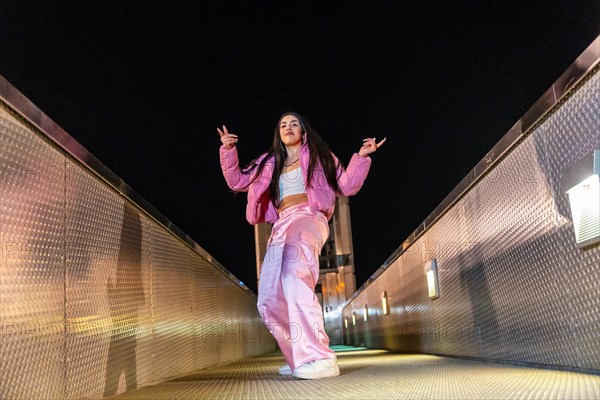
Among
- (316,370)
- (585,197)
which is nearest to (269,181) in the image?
(316,370)

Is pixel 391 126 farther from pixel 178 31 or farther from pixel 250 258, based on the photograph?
pixel 250 258

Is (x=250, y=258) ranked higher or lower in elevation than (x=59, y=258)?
higher

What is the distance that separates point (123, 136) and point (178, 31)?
3.97ft

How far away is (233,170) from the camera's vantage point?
321 centimetres

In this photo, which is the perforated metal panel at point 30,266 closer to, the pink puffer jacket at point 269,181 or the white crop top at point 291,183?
the pink puffer jacket at point 269,181

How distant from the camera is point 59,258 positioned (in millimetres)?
2004

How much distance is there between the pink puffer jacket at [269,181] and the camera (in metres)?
3.08

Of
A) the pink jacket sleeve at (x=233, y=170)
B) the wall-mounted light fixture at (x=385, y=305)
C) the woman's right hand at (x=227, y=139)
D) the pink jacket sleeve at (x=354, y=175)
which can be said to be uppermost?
the woman's right hand at (x=227, y=139)

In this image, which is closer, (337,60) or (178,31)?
(178,31)

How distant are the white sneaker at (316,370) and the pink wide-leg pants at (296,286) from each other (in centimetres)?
2

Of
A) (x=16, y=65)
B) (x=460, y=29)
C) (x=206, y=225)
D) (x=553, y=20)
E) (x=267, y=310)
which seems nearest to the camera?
(x=267, y=310)

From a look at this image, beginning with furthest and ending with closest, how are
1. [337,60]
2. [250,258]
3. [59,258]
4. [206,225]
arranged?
1. [250,258]
2. [206,225]
3. [337,60]
4. [59,258]

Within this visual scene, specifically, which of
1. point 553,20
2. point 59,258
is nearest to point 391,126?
point 553,20

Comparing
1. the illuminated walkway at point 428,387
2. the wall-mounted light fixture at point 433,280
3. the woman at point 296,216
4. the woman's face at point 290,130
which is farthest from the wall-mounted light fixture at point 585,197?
the wall-mounted light fixture at point 433,280
